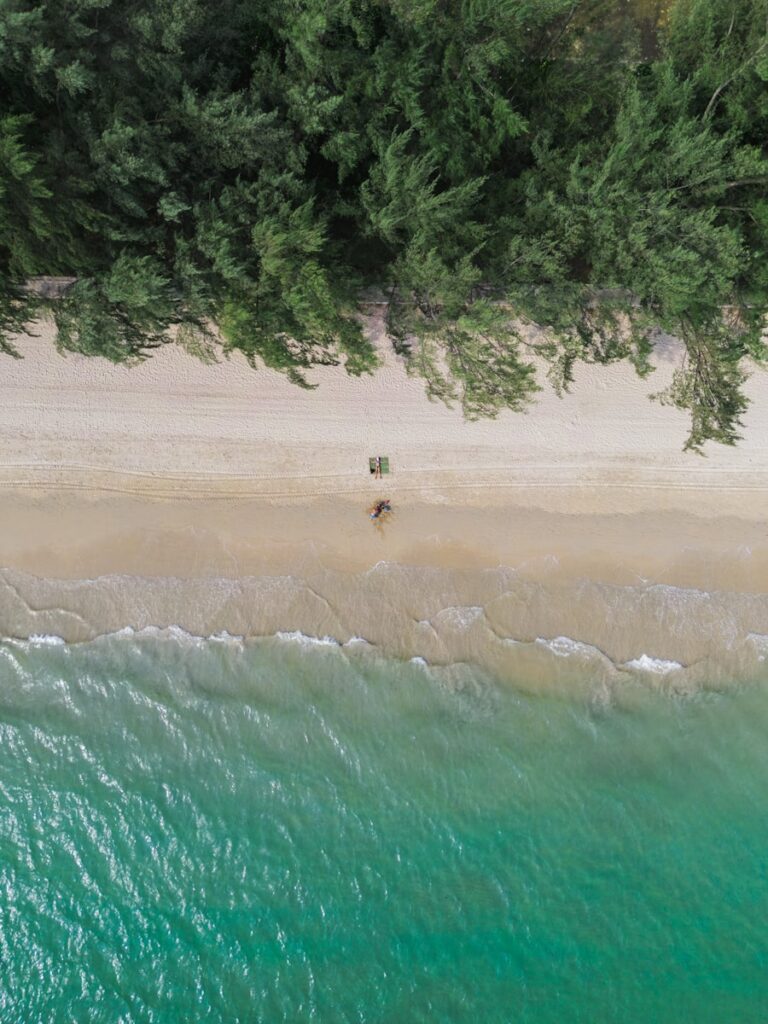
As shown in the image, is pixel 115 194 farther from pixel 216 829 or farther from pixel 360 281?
pixel 216 829

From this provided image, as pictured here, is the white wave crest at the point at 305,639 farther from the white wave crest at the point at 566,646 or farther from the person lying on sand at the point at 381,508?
the white wave crest at the point at 566,646

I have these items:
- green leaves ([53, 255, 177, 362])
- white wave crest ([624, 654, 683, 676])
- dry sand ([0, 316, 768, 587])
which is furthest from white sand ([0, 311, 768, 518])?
white wave crest ([624, 654, 683, 676])

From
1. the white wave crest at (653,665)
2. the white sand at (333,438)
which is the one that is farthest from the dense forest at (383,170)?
the white wave crest at (653,665)

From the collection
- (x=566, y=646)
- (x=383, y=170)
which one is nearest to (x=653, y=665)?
(x=566, y=646)

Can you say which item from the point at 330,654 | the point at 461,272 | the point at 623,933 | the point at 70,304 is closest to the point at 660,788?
the point at 623,933

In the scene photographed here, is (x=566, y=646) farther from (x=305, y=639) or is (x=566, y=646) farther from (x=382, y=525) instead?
(x=305, y=639)

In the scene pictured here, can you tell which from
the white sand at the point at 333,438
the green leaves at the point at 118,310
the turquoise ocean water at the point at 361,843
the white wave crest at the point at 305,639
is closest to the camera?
the green leaves at the point at 118,310
